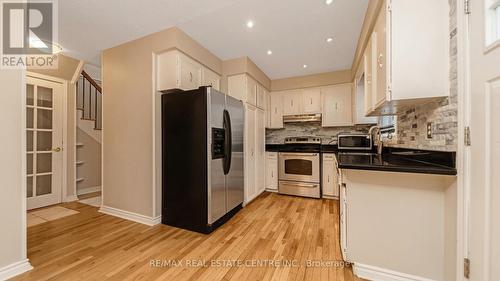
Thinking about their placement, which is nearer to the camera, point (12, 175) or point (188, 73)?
point (12, 175)

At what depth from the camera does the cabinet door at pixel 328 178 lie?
369 cm

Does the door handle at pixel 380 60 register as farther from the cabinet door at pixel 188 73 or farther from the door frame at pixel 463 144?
the cabinet door at pixel 188 73

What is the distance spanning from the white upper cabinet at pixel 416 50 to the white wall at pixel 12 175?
2.96 m

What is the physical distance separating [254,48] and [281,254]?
278cm

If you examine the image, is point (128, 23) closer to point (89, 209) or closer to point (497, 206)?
point (89, 209)

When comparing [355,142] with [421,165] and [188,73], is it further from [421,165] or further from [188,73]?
[188,73]

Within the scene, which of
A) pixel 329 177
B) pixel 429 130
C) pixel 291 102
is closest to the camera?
pixel 429 130

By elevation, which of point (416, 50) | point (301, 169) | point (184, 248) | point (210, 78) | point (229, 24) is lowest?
point (184, 248)

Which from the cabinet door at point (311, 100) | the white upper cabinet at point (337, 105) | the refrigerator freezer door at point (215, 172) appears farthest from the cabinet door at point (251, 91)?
the white upper cabinet at point (337, 105)

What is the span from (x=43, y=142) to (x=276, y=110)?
4333 mm

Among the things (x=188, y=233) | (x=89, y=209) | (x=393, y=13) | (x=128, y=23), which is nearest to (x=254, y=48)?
(x=128, y=23)

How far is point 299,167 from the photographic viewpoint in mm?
3871

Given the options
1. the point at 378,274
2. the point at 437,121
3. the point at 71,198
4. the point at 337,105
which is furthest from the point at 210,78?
the point at 71,198

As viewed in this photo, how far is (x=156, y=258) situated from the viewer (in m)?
1.84
